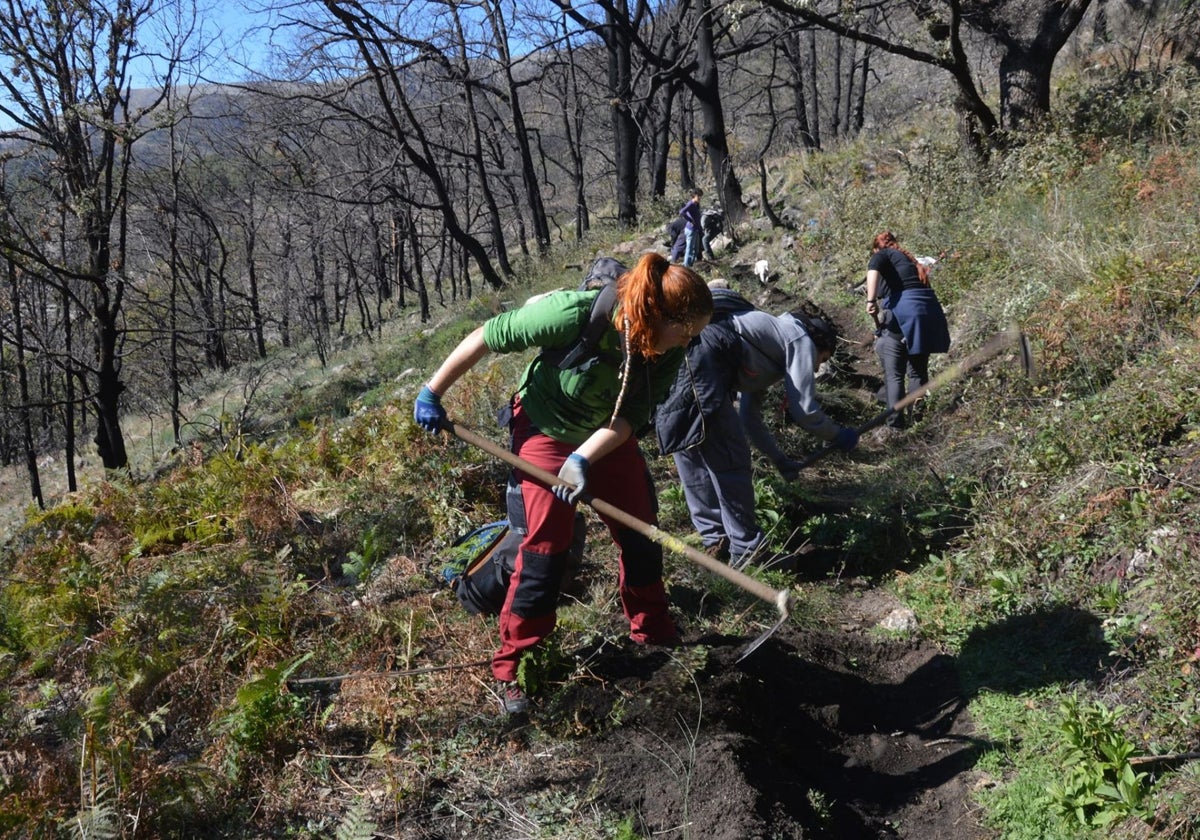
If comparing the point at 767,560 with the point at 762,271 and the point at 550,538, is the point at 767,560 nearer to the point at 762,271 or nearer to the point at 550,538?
the point at 550,538

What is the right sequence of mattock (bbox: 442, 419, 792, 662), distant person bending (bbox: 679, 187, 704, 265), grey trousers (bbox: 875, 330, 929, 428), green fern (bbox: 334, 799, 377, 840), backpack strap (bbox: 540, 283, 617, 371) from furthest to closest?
distant person bending (bbox: 679, 187, 704, 265) → grey trousers (bbox: 875, 330, 929, 428) → backpack strap (bbox: 540, 283, 617, 371) → mattock (bbox: 442, 419, 792, 662) → green fern (bbox: 334, 799, 377, 840)

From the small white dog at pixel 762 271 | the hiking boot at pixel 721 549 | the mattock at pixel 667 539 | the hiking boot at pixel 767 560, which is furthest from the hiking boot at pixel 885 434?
the small white dog at pixel 762 271

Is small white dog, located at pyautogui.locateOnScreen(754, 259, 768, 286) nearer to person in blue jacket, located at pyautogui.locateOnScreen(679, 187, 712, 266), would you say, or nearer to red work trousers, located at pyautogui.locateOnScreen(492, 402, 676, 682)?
person in blue jacket, located at pyautogui.locateOnScreen(679, 187, 712, 266)

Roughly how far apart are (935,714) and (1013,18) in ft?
32.9

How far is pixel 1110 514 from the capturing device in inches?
156

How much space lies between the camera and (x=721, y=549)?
4.98 meters

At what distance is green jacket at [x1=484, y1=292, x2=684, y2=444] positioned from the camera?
124 inches

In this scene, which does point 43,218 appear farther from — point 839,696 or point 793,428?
point 839,696

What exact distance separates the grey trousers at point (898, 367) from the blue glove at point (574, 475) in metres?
4.25

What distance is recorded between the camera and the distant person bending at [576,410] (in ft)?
9.93

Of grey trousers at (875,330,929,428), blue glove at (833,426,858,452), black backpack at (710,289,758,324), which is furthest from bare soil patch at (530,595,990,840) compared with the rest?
grey trousers at (875,330,929,428)

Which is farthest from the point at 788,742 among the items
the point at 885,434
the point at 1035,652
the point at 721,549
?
the point at 885,434

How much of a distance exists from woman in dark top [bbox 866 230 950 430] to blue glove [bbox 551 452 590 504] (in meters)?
3.95

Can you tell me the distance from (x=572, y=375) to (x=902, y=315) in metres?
4.17
